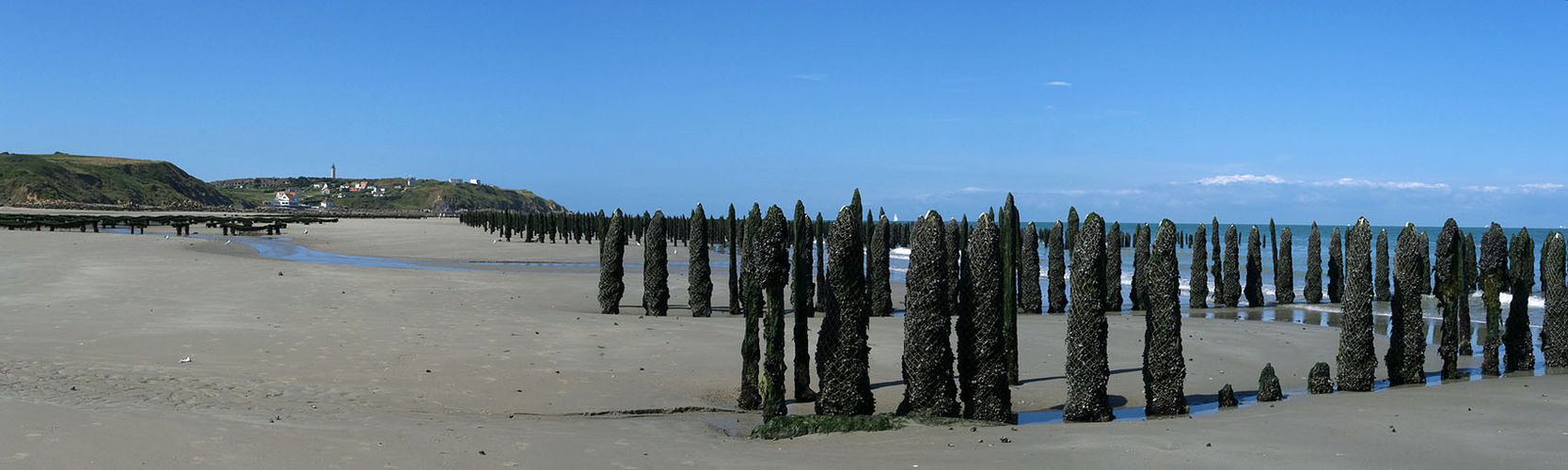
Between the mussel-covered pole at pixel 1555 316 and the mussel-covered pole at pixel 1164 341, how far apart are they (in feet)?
32.9

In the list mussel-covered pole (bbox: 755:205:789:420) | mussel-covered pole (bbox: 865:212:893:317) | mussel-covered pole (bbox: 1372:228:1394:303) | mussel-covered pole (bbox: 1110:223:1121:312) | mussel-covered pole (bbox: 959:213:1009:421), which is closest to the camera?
mussel-covered pole (bbox: 959:213:1009:421)

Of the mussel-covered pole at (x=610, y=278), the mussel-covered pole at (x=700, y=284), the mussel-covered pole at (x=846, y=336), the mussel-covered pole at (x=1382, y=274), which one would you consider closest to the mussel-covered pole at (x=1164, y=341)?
the mussel-covered pole at (x=846, y=336)

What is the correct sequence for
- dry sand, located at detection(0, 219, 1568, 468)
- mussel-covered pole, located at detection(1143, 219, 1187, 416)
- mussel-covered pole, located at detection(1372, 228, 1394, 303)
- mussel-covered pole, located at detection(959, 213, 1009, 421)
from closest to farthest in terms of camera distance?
dry sand, located at detection(0, 219, 1568, 468) < mussel-covered pole, located at detection(959, 213, 1009, 421) < mussel-covered pole, located at detection(1143, 219, 1187, 416) < mussel-covered pole, located at detection(1372, 228, 1394, 303)

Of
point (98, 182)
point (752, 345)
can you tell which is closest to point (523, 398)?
point (752, 345)

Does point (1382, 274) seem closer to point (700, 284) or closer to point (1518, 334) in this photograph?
point (1518, 334)

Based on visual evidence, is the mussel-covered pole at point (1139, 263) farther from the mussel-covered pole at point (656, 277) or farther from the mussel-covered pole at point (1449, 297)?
the mussel-covered pole at point (656, 277)

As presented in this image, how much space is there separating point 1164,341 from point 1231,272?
78.3ft

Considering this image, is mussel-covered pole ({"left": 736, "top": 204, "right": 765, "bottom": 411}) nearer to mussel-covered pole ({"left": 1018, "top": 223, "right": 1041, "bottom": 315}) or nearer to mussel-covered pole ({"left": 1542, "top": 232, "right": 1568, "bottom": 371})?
mussel-covered pole ({"left": 1542, "top": 232, "right": 1568, "bottom": 371})

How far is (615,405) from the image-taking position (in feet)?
41.4

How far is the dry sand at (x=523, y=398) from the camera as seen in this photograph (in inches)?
368

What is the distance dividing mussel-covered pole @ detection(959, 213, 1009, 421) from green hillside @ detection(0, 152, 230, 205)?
15321 cm

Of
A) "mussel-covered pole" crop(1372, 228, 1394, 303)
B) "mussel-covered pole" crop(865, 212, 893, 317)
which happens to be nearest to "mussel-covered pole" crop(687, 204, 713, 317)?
"mussel-covered pole" crop(865, 212, 893, 317)

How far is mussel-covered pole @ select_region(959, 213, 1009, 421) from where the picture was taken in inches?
465

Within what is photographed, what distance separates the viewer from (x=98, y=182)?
150 meters
